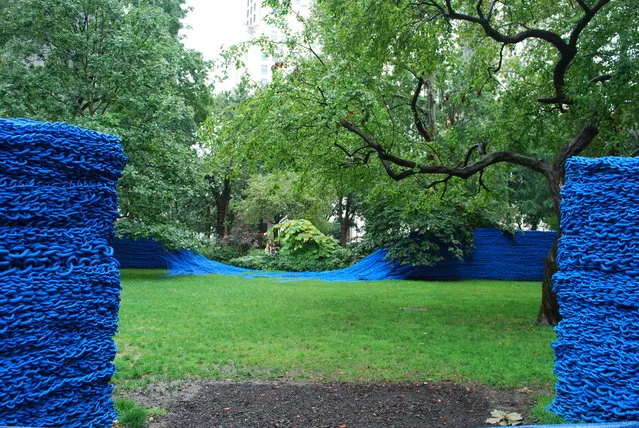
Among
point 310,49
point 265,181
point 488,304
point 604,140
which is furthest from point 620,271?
point 265,181

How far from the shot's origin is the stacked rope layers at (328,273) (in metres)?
18.1

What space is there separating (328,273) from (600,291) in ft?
52.6

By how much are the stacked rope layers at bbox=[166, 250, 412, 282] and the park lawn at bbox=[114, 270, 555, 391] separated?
3676mm

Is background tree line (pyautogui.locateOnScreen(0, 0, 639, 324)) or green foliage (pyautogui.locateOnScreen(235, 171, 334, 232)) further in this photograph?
green foliage (pyautogui.locateOnScreen(235, 171, 334, 232))

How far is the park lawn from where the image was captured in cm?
593

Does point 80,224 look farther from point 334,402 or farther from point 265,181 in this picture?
point 265,181

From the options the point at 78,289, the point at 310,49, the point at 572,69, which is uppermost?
the point at 310,49

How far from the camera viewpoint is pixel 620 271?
11.8 feet

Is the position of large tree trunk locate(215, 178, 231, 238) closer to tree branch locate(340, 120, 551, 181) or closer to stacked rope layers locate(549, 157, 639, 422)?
tree branch locate(340, 120, 551, 181)

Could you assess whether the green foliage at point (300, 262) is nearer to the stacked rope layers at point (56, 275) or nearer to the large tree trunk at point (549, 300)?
the large tree trunk at point (549, 300)

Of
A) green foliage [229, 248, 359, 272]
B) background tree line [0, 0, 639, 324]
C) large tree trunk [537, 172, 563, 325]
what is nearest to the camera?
background tree line [0, 0, 639, 324]

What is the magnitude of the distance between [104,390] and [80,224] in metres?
1.03

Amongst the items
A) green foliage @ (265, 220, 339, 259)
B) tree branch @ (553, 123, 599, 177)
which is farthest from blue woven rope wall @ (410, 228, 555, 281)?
tree branch @ (553, 123, 599, 177)

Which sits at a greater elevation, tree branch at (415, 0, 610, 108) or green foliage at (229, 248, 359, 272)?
tree branch at (415, 0, 610, 108)
